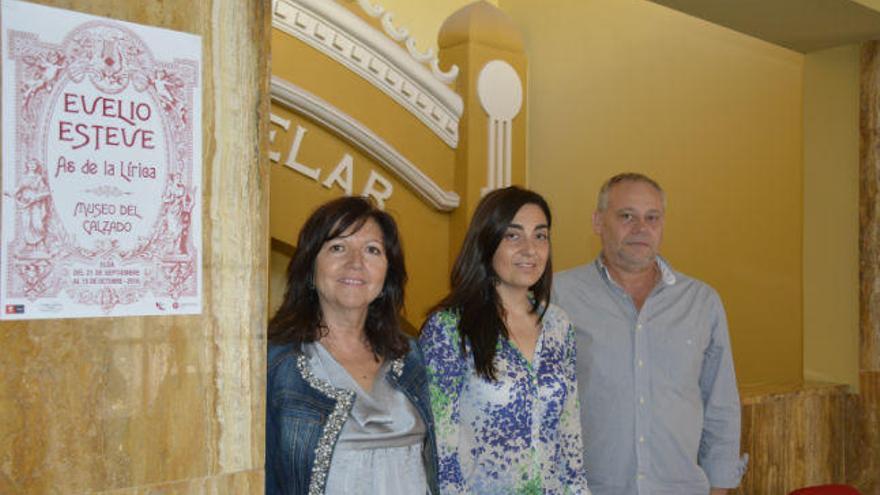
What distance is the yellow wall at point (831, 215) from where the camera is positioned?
375cm

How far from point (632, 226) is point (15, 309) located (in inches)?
69.5

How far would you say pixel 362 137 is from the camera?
5.22 m

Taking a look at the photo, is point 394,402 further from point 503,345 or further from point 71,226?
point 71,226

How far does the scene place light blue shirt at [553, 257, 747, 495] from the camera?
255 centimetres

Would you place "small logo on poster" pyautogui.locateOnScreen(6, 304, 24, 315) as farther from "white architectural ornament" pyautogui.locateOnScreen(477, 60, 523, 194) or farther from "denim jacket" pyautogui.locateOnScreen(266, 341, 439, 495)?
"white architectural ornament" pyautogui.locateOnScreen(477, 60, 523, 194)

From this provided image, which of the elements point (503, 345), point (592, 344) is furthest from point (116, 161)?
point (592, 344)

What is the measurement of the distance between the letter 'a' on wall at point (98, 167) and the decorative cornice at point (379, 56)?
3484mm

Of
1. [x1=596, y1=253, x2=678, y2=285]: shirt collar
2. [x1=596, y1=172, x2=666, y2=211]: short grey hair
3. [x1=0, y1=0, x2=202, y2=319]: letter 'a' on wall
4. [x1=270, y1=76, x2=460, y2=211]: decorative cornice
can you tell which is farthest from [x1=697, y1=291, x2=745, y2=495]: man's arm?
[x1=270, y1=76, x2=460, y2=211]: decorative cornice

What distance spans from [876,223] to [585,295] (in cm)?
166

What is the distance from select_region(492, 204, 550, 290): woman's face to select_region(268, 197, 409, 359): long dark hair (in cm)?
26

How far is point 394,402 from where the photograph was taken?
6.28ft

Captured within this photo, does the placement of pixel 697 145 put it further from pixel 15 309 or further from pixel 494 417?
pixel 15 309

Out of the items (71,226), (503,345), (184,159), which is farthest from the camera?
(503,345)

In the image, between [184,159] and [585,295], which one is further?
[585,295]
